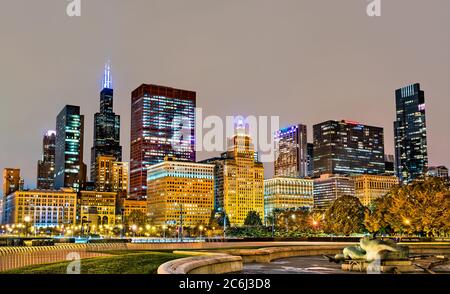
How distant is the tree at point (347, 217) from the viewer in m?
86.7

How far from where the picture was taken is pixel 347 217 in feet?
287

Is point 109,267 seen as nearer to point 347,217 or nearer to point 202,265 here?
point 202,265

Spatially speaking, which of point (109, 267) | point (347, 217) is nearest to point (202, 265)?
point (109, 267)

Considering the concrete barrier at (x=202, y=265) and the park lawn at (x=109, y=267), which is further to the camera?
the park lawn at (x=109, y=267)

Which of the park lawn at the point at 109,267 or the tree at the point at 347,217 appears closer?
the park lawn at the point at 109,267

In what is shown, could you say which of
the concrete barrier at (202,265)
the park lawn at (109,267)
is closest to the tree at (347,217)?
the concrete barrier at (202,265)

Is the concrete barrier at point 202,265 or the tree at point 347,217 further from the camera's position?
the tree at point 347,217

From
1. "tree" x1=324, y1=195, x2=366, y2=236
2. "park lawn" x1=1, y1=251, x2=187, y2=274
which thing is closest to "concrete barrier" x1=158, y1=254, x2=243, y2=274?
"park lawn" x1=1, y1=251, x2=187, y2=274

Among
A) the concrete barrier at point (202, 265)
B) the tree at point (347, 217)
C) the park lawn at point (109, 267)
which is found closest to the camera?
the concrete barrier at point (202, 265)

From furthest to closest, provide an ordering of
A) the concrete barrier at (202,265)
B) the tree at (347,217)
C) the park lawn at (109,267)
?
the tree at (347,217) → the park lawn at (109,267) → the concrete barrier at (202,265)

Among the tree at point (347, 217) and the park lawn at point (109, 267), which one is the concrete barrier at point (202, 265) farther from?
the tree at point (347, 217)
